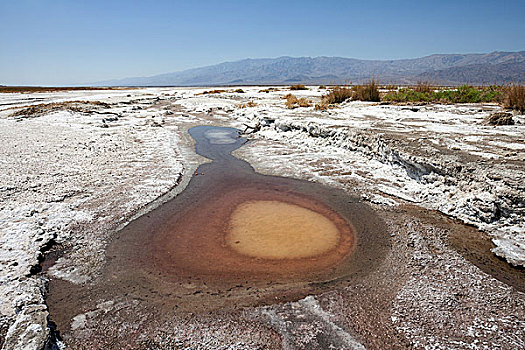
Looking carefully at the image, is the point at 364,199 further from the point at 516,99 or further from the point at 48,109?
the point at 48,109

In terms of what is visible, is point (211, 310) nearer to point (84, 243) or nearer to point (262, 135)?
point (84, 243)

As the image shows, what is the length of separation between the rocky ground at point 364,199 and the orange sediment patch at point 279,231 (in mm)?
827

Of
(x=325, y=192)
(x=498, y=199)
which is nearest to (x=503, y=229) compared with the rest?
(x=498, y=199)

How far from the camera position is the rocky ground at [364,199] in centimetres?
241

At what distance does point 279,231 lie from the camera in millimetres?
4270

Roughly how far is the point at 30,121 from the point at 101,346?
530 inches

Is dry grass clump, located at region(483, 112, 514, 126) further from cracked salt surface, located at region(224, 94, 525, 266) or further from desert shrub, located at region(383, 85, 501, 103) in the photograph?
desert shrub, located at region(383, 85, 501, 103)

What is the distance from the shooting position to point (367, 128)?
26.6 ft

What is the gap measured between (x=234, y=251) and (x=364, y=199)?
273 cm

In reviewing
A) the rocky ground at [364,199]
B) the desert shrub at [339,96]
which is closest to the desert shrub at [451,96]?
the desert shrub at [339,96]

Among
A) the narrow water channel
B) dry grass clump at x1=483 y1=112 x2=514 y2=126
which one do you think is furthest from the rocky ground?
dry grass clump at x1=483 y1=112 x2=514 y2=126

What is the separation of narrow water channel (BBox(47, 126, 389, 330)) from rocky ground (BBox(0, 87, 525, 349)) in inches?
6.4

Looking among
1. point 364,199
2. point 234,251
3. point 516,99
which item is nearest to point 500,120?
point 516,99

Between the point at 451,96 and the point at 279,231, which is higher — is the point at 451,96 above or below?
above
